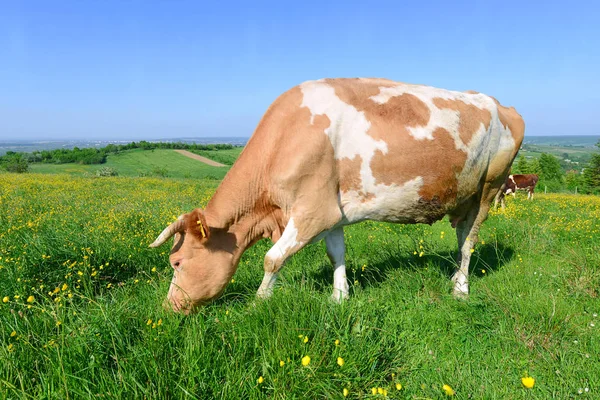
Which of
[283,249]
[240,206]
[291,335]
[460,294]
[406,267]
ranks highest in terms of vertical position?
[240,206]

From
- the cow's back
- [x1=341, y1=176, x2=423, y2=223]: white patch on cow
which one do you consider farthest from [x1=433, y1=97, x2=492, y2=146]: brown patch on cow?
[x1=341, y1=176, x2=423, y2=223]: white patch on cow

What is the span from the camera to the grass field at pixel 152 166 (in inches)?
2114

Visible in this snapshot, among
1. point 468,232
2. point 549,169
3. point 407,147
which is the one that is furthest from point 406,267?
point 549,169

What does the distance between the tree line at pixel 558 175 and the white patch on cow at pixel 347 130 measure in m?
60.5

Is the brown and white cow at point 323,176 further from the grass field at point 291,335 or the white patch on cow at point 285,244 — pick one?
the grass field at point 291,335

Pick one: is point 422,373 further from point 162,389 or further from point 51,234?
point 51,234

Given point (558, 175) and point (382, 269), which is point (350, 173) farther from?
point (558, 175)

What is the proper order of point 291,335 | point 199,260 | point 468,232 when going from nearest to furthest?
1. point 291,335
2. point 199,260
3. point 468,232

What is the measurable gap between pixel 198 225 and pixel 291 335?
1.56 m

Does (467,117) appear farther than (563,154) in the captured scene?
No

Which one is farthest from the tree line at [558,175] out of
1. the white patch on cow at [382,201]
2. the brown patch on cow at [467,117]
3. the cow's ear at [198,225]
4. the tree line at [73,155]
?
the tree line at [73,155]

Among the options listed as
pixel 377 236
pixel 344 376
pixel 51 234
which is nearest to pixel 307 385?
pixel 344 376

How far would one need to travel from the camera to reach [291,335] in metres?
2.58

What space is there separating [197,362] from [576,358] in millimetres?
2826
